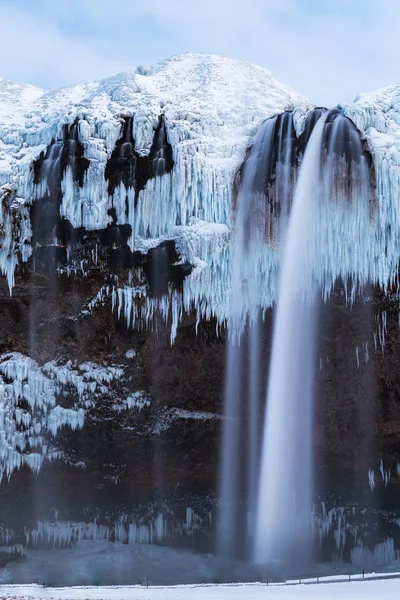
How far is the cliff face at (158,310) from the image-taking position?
78.5 feet

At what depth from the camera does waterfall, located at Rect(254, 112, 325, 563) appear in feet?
77.2

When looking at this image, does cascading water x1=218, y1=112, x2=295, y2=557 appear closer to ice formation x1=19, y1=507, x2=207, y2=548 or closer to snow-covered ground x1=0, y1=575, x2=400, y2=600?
ice formation x1=19, y1=507, x2=207, y2=548

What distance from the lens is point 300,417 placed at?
24953mm

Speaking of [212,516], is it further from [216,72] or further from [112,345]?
[216,72]

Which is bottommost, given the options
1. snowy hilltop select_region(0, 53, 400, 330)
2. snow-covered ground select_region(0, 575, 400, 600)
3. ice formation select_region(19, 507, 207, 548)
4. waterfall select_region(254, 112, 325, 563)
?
snow-covered ground select_region(0, 575, 400, 600)

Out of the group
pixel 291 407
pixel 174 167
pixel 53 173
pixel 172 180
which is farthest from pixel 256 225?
pixel 53 173

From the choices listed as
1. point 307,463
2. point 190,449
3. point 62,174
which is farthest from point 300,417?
point 62,174

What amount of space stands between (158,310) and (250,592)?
32.3 ft

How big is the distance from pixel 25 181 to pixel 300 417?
1117cm

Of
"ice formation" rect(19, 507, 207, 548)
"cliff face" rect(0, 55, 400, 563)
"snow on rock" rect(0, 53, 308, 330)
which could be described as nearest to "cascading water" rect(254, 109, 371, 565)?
"cliff face" rect(0, 55, 400, 563)

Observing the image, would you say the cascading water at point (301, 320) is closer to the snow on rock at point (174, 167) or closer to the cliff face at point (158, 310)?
the cliff face at point (158, 310)

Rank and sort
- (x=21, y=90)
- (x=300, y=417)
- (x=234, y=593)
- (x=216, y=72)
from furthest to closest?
(x=21, y=90)
(x=216, y=72)
(x=300, y=417)
(x=234, y=593)

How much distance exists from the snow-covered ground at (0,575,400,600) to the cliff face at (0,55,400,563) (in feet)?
19.0

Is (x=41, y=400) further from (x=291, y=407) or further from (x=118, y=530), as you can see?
(x=291, y=407)
